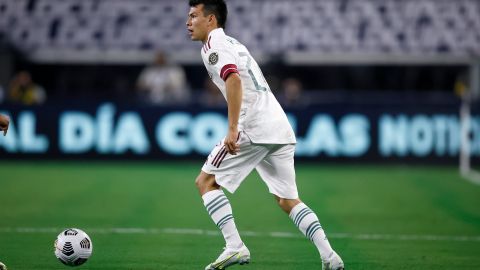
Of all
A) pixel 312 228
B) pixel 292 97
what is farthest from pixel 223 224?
pixel 292 97

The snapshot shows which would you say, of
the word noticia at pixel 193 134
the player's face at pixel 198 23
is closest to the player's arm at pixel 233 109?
the player's face at pixel 198 23

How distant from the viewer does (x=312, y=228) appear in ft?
24.4

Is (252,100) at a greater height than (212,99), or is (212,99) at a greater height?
(252,100)

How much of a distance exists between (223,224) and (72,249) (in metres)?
1.26

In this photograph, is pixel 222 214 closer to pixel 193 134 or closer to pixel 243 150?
pixel 243 150

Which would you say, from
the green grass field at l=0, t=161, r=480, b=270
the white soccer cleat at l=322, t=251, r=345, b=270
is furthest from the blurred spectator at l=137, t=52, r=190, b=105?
the white soccer cleat at l=322, t=251, r=345, b=270

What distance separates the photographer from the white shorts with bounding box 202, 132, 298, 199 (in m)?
→ 7.39

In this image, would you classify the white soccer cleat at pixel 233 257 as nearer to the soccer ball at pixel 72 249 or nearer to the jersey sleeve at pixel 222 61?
the soccer ball at pixel 72 249

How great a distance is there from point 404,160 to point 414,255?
966 cm

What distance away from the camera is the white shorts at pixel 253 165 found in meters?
7.39

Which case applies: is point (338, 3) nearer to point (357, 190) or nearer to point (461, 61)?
point (461, 61)

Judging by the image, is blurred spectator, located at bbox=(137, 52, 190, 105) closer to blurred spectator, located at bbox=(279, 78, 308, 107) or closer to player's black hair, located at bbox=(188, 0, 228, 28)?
blurred spectator, located at bbox=(279, 78, 308, 107)

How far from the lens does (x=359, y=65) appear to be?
2378cm

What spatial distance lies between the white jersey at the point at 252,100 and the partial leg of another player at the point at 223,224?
1.67 ft
